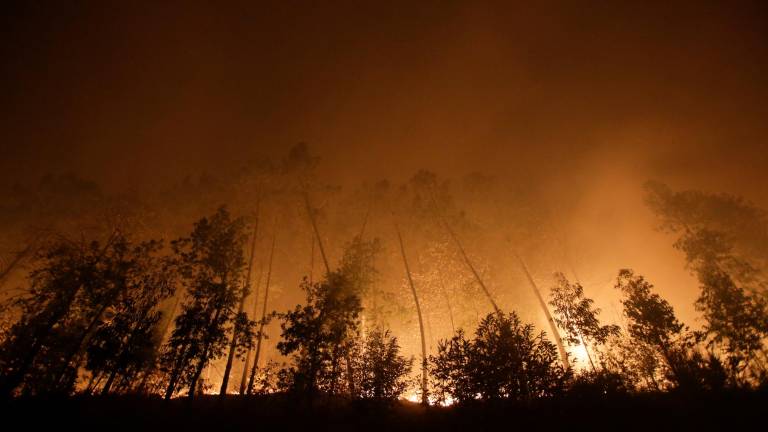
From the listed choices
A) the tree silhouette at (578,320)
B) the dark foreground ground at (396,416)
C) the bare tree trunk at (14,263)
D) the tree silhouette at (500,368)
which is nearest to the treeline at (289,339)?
the tree silhouette at (500,368)

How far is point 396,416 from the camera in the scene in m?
17.5

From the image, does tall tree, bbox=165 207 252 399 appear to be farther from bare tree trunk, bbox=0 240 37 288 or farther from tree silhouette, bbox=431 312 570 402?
bare tree trunk, bbox=0 240 37 288

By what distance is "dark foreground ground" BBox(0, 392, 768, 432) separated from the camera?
44.1 ft

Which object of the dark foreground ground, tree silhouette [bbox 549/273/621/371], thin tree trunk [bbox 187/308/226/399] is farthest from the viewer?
tree silhouette [bbox 549/273/621/371]

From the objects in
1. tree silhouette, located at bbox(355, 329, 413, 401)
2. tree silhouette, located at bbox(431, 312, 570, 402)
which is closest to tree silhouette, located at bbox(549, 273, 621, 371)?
tree silhouette, located at bbox(431, 312, 570, 402)

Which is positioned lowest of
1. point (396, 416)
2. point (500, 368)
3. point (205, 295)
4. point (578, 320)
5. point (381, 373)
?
point (396, 416)

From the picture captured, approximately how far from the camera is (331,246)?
36.7 metres

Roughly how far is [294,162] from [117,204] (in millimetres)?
13751

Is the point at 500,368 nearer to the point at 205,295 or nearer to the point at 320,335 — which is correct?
the point at 320,335

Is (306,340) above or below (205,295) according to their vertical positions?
below

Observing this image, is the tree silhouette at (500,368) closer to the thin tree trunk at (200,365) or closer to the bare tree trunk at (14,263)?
the thin tree trunk at (200,365)

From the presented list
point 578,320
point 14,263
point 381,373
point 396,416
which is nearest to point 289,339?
point 381,373

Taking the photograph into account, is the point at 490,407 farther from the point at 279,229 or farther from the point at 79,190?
the point at 79,190

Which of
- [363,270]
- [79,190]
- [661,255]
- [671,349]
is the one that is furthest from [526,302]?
[79,190]
